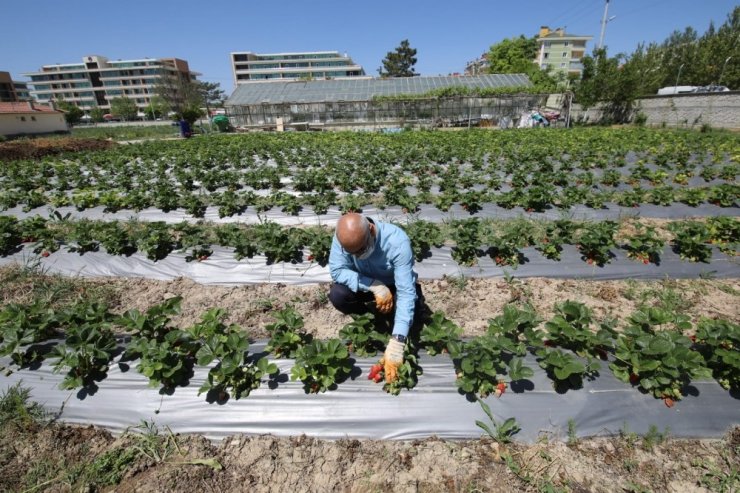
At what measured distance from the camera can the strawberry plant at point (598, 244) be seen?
16.5ft

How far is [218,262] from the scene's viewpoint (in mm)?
5473

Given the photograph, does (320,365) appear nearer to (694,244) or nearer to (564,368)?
(564,368)

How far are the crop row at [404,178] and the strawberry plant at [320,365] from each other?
483cm

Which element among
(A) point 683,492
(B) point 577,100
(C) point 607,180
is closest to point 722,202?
(C) point 607,180

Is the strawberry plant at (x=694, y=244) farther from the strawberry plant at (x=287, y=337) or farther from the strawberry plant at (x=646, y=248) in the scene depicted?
the strawberry plant at (x=287, y=337)

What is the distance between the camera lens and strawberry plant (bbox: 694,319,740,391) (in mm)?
2537

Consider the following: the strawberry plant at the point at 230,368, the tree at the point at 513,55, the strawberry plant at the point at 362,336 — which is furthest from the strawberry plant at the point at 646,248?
the tree at the point at 513,55

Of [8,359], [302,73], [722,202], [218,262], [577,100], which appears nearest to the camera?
[8,359]

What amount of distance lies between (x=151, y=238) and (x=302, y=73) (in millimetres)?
93653

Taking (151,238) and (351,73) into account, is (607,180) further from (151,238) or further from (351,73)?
(351,73)

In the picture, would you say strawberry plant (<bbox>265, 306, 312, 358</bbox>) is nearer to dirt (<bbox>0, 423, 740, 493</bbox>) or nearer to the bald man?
the bald man

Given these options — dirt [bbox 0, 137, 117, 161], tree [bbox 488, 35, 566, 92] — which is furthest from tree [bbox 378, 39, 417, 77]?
dirt [bbox 0, 137, 117, 161]

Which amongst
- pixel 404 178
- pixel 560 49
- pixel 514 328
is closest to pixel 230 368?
pixel 514 328

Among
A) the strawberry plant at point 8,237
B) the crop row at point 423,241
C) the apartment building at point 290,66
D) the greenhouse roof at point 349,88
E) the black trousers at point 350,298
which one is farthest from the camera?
the apartment building at point 290,66
